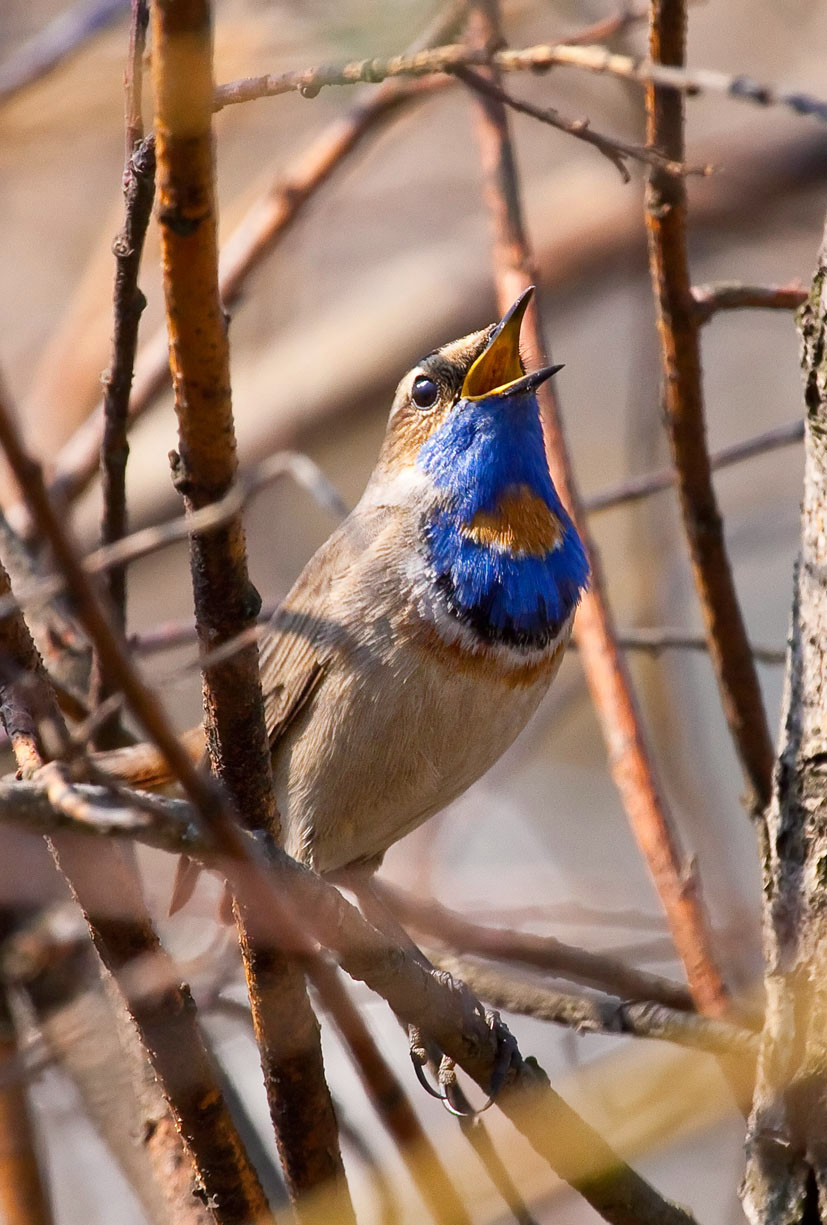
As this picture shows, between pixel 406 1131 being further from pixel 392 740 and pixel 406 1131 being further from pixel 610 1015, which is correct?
pixel 392 740

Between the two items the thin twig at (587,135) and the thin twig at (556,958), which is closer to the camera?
the thin twig at (587,135)

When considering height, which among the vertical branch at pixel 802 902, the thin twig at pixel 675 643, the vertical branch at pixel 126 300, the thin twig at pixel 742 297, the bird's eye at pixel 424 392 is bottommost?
the vertical branch at pixel 802 902

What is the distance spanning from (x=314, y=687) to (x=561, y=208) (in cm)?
396

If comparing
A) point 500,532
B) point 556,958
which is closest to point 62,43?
point 500,532

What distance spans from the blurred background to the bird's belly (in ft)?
1.55

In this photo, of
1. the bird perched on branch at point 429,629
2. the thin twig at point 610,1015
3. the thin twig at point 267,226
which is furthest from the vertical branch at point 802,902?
the thin twig at point 267,226

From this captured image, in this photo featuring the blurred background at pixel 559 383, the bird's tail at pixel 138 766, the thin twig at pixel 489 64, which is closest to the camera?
the thin twig at pixel 489 64

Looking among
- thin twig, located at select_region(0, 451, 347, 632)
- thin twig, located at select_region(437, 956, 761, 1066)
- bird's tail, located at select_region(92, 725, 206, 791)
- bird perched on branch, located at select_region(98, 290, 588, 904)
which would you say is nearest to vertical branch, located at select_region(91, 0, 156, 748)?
thin twig, located at select_region(0, 451, 347, 632)

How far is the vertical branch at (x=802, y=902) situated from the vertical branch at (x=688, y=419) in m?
0.44

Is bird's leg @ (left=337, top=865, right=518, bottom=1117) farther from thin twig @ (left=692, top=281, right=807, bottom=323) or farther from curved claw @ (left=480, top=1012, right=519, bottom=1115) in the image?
thin twig @ (left=692, top=281, right=807, bottom=323)

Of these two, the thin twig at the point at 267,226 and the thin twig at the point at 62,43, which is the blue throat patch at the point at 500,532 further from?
the thin twig at the point at 62,43

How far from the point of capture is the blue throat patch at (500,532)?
3865 mm

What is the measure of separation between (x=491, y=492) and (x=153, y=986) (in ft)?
6.67

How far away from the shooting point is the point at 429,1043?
3.42 metres
